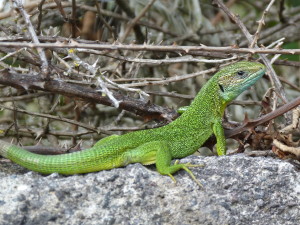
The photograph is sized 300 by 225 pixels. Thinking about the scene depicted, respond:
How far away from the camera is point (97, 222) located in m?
2.72

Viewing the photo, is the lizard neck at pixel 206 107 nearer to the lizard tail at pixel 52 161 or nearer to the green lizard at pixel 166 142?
the green lizard at pixel 166 142

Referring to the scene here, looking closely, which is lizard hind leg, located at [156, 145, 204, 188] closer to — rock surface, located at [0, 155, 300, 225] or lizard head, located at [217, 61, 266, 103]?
rock surface, located at [0, 155, 300, 225]

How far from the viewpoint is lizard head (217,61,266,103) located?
13.0ft

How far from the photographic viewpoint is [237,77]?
4074 millimetres

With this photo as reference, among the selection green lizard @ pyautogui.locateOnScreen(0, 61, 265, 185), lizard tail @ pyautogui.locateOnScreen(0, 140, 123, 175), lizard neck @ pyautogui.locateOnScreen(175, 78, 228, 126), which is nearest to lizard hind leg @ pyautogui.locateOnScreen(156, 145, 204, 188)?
green lizard @ pyautogui.locateOnScreen(0, 61, 265, 185)

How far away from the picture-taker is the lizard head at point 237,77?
3.97 meters

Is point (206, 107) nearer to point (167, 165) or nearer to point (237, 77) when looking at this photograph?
point (237, 77)

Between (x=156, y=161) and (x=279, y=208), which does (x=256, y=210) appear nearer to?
(x=279, y=208)

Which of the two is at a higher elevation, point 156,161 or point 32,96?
point 156,161

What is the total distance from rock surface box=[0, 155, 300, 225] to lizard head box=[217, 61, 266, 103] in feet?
3.36

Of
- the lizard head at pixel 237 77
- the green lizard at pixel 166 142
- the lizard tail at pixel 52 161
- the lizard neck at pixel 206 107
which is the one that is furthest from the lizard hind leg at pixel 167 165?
the lizard head at pixel 237 77

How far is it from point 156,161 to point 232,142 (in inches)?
118

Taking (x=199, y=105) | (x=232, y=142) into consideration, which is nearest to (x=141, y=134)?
(x=199, y=105)

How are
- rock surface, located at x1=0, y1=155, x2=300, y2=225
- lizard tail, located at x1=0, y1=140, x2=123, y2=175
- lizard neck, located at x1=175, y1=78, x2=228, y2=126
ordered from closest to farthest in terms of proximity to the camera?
rock surface, located at x1=0, y1=155, x2=300, y2=225 → lizard tail, located at x1=0, y1=140, x2=123, y2=175 → lizard neck, located at x1=175, y1=78, x2=228, y2=126
